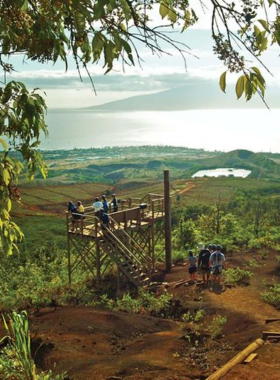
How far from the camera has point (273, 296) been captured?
1246 centimetres

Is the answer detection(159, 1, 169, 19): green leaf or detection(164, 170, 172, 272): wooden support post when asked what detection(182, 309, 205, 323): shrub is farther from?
detection(159, 1, 169, 19): green leaf

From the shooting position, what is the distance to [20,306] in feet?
42.9

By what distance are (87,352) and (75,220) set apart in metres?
8.03

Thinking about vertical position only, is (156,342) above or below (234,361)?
below

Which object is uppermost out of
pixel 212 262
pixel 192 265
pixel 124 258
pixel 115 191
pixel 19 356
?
pixel 19 356

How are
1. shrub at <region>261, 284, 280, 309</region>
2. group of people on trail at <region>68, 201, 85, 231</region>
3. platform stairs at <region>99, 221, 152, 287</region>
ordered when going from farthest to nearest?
group of people on trail at <region>68, 201, 85, 231</region> < platform stairs at <region>99, 221, 152, 287</region> < shrub at <region>261, 284, 280, 309</region>

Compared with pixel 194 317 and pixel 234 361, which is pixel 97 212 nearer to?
pixel 194 317

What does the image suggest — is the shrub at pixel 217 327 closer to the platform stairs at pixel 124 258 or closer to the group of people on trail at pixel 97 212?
the platform stairs at pixel 124 258

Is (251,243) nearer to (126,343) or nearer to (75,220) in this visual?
(75,220)

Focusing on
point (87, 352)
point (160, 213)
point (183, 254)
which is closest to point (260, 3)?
point (87, 352)

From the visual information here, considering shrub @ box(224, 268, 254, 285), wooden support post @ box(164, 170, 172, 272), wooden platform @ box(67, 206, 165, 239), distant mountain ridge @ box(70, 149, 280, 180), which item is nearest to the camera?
shrub @ box(224, 268, 254, 285)

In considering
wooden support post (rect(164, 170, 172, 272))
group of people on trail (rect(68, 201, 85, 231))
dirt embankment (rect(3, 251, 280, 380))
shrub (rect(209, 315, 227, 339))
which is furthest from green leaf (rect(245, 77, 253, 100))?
wooden support post (rect(164, 170, 172, 272))

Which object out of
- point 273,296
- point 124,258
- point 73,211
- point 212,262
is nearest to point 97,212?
point 73,211

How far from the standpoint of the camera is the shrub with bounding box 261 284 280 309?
12.1 meters
